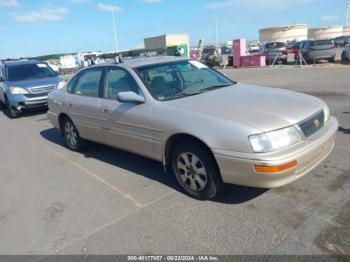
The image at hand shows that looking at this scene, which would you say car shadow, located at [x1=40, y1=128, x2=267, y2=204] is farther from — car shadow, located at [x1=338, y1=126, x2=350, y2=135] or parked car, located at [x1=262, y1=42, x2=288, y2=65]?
parked car, located at [x1=262, y1=42, x2=288, y2=65]

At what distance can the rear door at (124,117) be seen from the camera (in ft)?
14.7

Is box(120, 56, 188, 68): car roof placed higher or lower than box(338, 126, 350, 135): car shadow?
higher

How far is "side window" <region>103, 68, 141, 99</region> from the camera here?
4773 millimetres

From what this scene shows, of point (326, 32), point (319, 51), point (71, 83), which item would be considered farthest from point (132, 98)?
point (326, 32)

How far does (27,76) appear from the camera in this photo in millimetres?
11391

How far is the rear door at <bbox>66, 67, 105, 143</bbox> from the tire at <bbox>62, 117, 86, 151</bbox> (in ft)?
0.84

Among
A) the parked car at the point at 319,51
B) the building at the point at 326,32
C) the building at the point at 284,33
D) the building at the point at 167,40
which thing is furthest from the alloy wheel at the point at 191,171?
the building at the point at 326,32

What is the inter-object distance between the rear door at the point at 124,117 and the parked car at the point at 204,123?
1 centimetres

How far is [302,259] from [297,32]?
8028cm

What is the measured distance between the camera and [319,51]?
73.6 feet

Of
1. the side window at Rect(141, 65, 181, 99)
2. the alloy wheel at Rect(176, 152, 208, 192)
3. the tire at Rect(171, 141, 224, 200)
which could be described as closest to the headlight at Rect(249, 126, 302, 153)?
the tire at Rect(171, 141, 224, 200)

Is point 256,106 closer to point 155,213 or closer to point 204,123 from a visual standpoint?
point 204,123

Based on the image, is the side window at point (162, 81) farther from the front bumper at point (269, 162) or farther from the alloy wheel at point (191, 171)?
the front bumper at point (269, 162)

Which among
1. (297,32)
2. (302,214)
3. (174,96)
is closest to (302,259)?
(302,214)
